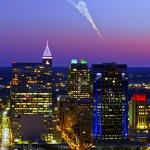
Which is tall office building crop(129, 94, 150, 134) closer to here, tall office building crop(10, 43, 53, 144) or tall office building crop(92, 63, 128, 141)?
tall office building crop(92, 63, 128, 141)

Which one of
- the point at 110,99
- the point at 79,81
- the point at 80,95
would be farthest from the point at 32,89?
the point at 110,99

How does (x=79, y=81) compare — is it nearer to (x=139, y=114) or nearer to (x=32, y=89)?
(x=32, y=89)

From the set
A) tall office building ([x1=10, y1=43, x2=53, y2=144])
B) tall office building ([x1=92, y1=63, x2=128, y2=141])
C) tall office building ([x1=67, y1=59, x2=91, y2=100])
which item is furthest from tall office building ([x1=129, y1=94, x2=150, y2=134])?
tall office building ([x1=10, y1=43, x2=53, y2=144])

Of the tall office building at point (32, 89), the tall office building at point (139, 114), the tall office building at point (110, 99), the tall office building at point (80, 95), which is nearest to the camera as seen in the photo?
the tall office building at point (110, 99)

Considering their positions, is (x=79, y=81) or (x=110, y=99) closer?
(x=110, y=99)

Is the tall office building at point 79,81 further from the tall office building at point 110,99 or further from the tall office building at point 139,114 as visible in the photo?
the tall office building at point 110,99

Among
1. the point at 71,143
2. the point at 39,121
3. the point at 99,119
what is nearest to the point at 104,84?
the point at 99,119

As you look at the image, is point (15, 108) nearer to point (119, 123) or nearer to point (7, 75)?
point (119, 123)

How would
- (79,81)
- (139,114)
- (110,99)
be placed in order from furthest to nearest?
Answer: (79,81), (139,114), (110,99)

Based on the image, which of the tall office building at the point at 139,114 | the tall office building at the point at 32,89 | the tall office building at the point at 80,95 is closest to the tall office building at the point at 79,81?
the tall office building at the point at 80,95
